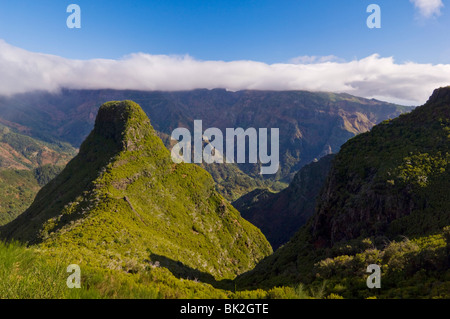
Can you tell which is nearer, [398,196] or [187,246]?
[398,196]

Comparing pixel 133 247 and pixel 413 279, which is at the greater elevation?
pixel 413 279

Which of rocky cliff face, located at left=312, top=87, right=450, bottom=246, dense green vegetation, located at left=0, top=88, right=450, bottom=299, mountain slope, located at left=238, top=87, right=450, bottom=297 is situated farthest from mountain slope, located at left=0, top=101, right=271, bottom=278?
rocky cliff face, located at left=312, top=87, right=450, bottom=246

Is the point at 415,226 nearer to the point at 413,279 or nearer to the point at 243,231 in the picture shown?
the point at 413,279

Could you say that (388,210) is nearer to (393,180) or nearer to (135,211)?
(393,180)

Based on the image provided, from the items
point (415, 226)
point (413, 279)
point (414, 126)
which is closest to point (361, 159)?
point (414, 126)

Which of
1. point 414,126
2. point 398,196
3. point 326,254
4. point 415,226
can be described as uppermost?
point 414,126

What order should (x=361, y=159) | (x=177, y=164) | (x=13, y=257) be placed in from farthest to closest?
(x=177, y=164), (x=361, y=159), (x=13, y=257)
